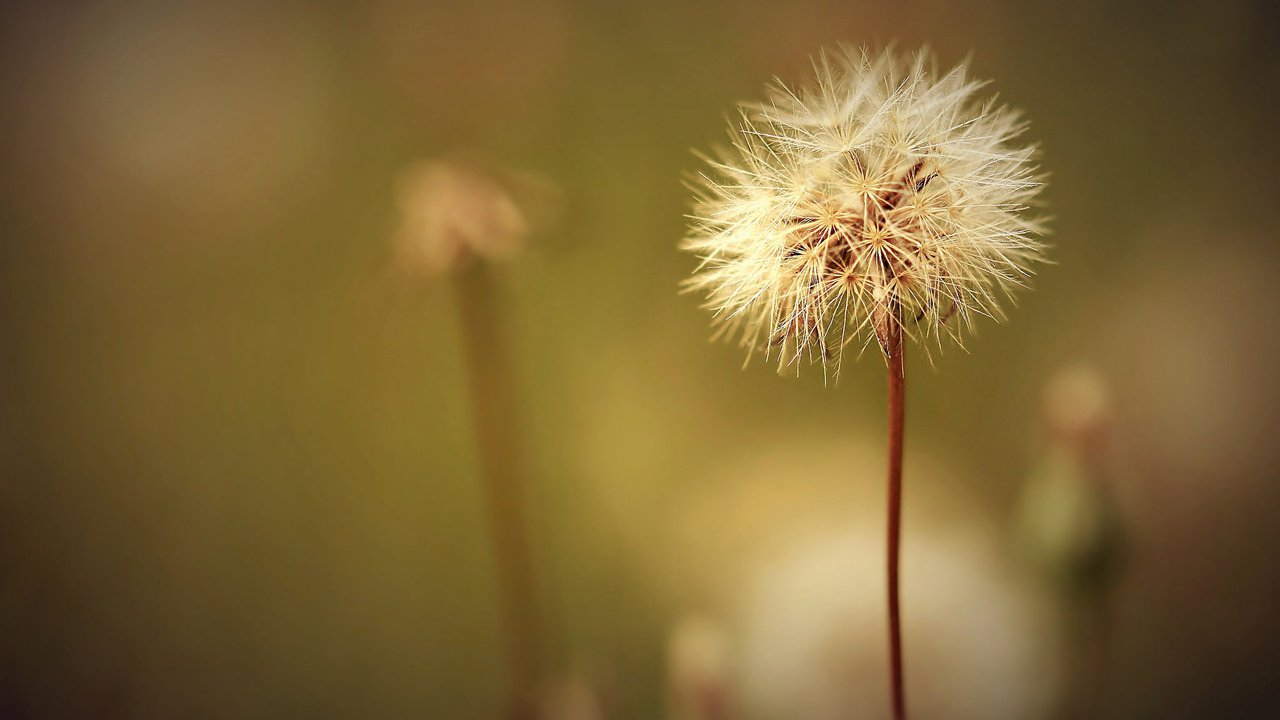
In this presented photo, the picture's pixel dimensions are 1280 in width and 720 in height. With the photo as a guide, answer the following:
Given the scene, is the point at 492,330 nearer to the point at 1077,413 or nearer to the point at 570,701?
the point at 570,701

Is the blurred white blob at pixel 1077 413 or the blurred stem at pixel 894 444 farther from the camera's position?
the blurred white blob at pixel 1077 413

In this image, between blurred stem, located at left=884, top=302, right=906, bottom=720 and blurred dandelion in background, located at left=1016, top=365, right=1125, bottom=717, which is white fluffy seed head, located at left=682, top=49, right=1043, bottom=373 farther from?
blurred dandelion in background, located at left=1016, top=365, right=1125, bottom=717

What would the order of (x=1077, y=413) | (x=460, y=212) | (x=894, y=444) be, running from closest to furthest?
1. (x=894, y=444)
2. (x=1077, y=413)
3. (x=460, y=212)

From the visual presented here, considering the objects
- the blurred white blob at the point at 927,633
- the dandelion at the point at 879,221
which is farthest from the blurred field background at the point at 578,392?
the dandelion at the point at 879,221

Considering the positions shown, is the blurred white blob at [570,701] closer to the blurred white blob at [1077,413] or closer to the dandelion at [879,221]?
the dandelion at [879,221]

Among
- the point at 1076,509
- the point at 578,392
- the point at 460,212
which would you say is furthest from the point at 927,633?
the point at 460,212

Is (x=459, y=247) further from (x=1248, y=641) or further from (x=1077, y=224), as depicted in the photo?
(x=1248, y=641)

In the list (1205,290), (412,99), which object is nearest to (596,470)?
(412,99)

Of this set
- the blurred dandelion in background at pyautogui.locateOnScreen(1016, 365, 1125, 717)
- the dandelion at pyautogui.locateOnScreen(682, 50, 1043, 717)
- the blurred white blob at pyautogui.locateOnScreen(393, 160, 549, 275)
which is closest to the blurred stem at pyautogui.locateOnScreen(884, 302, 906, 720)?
the dandelion at pyautogui.locateOnScreen(682, 50, 1043, 717)
